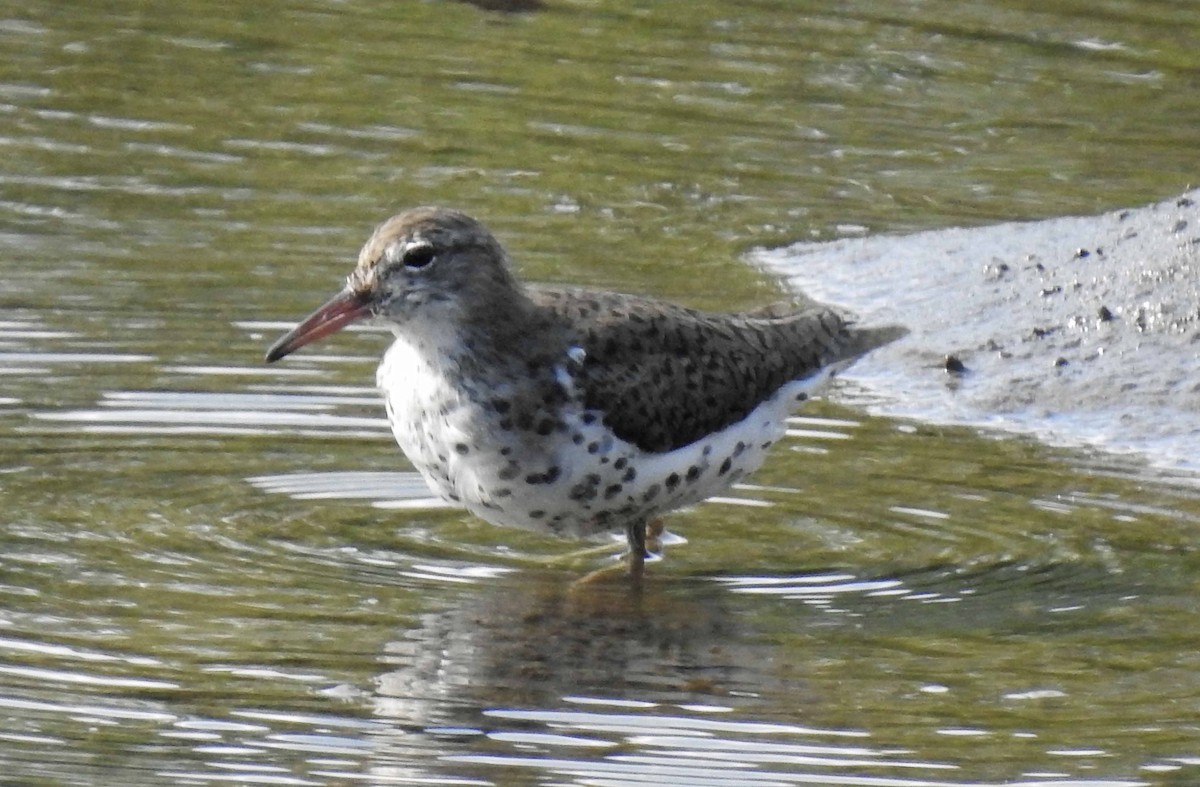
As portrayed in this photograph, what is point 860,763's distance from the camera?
25.1 ft

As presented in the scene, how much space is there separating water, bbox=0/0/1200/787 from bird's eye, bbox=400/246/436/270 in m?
1.20

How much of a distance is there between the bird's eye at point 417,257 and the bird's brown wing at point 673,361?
0.64 m

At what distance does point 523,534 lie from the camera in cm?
1066

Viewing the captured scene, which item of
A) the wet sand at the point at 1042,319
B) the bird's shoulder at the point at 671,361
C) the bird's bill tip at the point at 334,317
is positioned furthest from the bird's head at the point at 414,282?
the wet sand at the point at 1042,319

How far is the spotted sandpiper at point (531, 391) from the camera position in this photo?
9.54 meters

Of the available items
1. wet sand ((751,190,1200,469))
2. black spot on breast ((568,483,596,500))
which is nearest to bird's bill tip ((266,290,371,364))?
black spot on breast ((568,483,596,500))

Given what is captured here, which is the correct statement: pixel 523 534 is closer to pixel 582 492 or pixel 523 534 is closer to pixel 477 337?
pixel 582 492

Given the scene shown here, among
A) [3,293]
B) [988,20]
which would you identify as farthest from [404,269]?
[988,20]

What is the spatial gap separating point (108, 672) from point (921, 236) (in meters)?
7.94

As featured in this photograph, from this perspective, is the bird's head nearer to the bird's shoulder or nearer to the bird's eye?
the bird's eye

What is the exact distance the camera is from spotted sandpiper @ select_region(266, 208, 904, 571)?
376 inches

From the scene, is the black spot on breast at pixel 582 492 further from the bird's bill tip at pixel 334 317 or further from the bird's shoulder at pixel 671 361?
the bird's bill tip at pixel 334 317

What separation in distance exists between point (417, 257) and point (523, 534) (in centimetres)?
153

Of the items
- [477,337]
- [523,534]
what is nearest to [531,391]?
[477,337]
